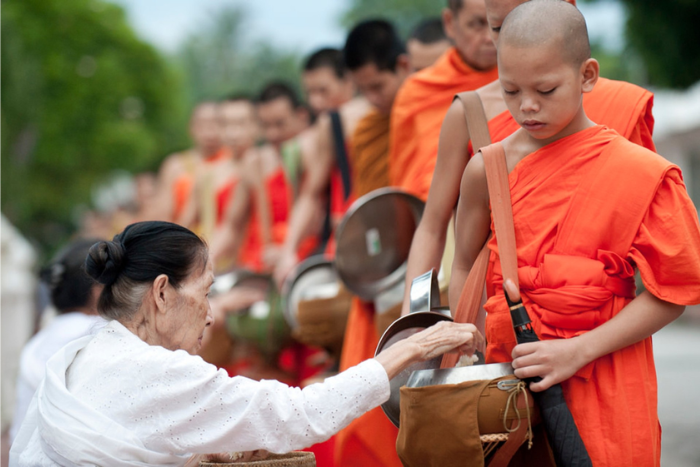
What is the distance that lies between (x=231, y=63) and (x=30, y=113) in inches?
2141

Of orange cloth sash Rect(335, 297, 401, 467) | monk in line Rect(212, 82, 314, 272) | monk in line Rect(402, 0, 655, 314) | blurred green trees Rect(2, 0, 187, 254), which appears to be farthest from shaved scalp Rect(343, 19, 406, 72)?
blurred green trees Rect(2, 0, 187, 254)

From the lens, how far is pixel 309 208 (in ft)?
20.2

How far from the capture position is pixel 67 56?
32.4 metres

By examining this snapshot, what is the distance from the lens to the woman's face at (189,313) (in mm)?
2607

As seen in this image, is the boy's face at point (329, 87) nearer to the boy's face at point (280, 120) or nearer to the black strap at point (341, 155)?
the boy's face at point (280, 120)

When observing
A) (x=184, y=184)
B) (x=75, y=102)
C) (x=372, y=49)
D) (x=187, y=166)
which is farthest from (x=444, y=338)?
(x=75, y=102)

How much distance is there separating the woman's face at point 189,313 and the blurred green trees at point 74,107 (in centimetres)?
2534

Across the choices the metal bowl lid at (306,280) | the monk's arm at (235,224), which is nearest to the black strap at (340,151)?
the metal bowl lid at (306,280)

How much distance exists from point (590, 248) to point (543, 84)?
0.43 m

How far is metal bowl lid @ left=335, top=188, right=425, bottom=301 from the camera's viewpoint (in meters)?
3.82

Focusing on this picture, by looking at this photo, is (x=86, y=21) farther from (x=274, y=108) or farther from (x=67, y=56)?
(x=274, y=108)

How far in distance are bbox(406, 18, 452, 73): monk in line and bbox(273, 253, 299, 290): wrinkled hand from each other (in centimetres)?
162

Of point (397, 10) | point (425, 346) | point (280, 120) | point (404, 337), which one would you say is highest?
point (425, 346)

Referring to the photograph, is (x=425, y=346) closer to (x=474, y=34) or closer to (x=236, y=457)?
(x=236, y=457)
